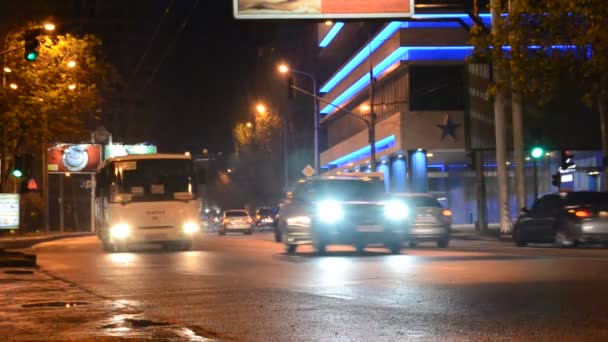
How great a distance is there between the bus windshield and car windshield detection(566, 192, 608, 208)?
36.9 ft

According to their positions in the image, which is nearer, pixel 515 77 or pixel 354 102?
pixel 515 77

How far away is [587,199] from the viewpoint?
25656 mm

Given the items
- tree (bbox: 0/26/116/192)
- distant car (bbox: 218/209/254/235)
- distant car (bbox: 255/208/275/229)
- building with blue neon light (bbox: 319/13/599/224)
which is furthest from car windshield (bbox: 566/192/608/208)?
distant car (bbox: 255/208/275/229)

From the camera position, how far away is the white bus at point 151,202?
28547mm

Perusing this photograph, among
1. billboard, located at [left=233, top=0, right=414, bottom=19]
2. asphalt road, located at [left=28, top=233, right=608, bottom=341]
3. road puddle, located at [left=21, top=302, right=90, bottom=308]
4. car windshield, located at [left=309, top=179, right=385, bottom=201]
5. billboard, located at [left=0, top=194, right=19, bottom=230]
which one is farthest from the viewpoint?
billboard, located at [left=0, top=194, right=19, bottom=230]

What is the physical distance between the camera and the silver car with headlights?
22.4 m

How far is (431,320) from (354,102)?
194ft

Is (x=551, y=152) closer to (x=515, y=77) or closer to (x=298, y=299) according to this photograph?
(x=515, y=77)

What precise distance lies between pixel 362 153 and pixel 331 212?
44240 mm

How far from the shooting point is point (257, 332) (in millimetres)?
9570

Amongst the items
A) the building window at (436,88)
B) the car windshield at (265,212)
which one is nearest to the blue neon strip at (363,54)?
the building window at (436,88)

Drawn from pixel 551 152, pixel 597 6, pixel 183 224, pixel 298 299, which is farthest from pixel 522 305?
pixel 551 152

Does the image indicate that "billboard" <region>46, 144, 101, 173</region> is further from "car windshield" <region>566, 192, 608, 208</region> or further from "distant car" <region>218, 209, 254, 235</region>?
"car windshield" <region>566, 192, 608, 208</region>

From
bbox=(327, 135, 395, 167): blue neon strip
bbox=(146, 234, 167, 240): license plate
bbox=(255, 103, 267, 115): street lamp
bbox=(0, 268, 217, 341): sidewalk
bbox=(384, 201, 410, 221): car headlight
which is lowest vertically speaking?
bbox=(0, 268, 217, 341): sidewalk
